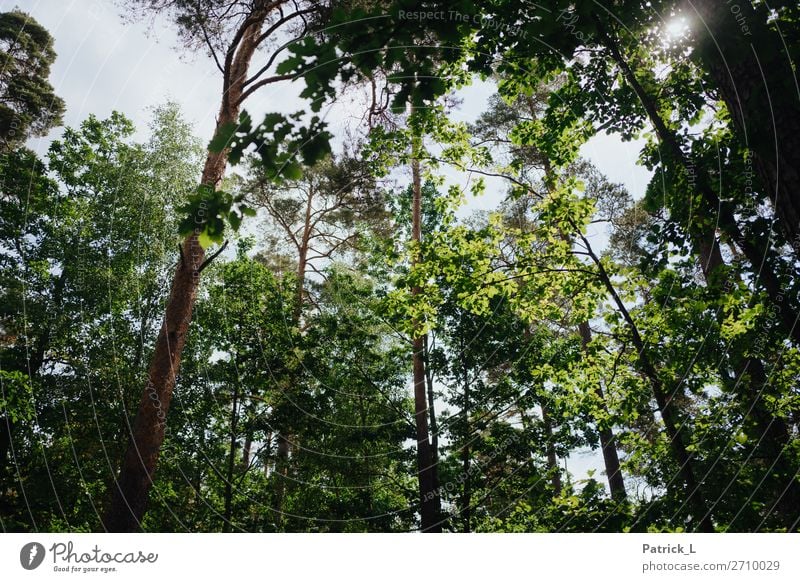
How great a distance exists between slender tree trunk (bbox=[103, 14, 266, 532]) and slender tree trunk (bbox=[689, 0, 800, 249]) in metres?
4.65

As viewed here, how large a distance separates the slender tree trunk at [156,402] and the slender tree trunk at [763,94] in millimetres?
4647

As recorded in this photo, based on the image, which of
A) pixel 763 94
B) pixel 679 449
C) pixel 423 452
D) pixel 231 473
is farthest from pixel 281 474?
pixel 763 94

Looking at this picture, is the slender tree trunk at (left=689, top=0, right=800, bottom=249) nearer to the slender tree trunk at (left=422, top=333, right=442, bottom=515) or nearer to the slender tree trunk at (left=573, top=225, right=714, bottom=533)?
the slender tree trunk at (left=573, top=225, right=714, bottom=533)

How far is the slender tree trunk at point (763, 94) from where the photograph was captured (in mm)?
2340

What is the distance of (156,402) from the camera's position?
19.2 ft

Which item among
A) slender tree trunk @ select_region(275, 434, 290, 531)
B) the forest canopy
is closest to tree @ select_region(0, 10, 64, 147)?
the forest canopy

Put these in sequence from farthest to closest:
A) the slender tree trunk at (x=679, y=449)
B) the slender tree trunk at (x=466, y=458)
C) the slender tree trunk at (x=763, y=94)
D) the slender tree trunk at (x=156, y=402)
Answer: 1. the slender tree trunk at (x=466, y=458)
2. the slender tree trunk at (x=156, y=402)
3. the slender tree trunk at (x=679, y=449)
4. the slender tree trunk at (x=763, y=94)

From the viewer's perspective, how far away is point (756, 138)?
2.41 metres

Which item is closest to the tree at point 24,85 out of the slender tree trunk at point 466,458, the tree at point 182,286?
the tree at point 182,286

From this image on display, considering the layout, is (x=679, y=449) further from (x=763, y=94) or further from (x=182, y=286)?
(x=182, y=286)

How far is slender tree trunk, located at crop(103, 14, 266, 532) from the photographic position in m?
5.55

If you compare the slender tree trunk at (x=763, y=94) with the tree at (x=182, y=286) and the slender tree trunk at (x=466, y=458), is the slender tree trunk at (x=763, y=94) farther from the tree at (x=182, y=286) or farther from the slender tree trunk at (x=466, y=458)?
the slender tree trunk at (x=466, y=458)

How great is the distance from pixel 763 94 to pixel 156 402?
6336mm
